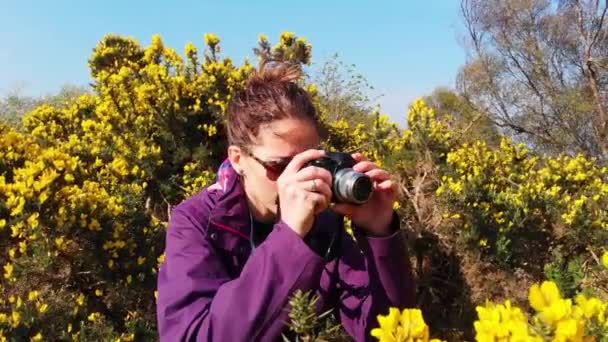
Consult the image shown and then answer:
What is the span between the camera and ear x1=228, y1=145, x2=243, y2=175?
1.46m

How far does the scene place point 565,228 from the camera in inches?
125

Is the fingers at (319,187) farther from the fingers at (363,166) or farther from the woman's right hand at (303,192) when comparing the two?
the fingers at (363,166)

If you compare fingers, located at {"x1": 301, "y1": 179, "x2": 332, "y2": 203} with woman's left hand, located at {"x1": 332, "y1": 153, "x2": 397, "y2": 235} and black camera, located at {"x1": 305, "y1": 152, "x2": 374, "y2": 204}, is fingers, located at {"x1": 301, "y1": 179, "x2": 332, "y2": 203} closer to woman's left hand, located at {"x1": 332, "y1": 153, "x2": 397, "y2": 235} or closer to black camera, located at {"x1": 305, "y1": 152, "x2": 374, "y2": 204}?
black camera, located at {"x1": 305, "y1": 152, "x2": 374, "y2": 204}

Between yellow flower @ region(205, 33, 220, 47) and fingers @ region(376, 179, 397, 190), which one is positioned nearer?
fingers @ region(376, 179, 397, 190)

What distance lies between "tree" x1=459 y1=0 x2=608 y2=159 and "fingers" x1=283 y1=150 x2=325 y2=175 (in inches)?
450

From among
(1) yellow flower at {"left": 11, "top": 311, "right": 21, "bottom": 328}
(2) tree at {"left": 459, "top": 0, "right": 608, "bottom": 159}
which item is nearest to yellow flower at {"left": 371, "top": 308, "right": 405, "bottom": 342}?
(1) yellow flower at {"left": 11, "top": 311, "right": 21, "bottom": 328}

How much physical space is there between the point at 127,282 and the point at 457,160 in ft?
6.76

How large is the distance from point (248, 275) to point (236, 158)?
41 centimetres

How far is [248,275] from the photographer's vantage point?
45.2 inches

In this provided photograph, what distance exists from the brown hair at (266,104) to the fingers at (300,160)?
178 mm

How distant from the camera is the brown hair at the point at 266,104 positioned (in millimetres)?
1425

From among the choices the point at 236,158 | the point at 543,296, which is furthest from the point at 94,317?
the point at 543,296

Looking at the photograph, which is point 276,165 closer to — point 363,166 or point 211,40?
point 363,166

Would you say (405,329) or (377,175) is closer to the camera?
(405,329)
